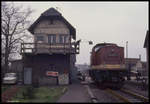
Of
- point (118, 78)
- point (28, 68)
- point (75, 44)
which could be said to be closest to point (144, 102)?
point (118, 78)

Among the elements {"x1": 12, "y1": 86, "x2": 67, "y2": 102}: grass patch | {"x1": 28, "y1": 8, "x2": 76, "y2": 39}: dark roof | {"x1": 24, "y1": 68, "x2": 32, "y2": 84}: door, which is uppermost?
{"x1": 28, "y1": 8, "x2": 76, "y2": 39}: dark roof

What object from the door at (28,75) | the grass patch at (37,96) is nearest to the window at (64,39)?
the door at (28,75)

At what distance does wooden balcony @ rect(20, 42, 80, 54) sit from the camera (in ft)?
112

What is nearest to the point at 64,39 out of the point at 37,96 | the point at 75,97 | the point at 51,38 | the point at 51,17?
the point at 51,38

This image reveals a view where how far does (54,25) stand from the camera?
125 feet

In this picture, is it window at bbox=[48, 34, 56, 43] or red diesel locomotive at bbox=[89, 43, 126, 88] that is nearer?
red diesel locomotive at bbox=[89, 43, 126, 88]

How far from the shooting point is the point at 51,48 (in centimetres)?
3541

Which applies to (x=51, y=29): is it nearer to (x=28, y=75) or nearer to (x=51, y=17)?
(x=51, y=17)

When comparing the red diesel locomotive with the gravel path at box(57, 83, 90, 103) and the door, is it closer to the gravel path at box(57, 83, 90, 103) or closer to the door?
the gravel path at box(57, 83, 90, 103)

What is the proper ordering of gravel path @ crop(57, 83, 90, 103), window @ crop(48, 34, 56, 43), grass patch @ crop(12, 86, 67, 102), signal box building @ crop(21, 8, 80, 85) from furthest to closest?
window @ crop(48, 34, 56, 43)
signal box building @ crop(21, 8, 80, 85)
grass patch @ crop(12, 86, 67, 102)
gravel path @ crop(57, 83, 90, 103)

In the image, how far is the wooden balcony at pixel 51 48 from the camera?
3426cm

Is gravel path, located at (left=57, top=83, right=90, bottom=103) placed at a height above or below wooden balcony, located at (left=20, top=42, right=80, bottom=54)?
below

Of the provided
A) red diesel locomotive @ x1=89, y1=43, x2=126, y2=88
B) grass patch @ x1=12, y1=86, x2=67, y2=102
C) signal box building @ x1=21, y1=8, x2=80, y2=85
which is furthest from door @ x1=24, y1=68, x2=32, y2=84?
grass patch @ x1=12, y1=86, x2=67, y2=102

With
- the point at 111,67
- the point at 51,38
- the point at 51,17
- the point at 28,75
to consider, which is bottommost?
the point at 28,75
